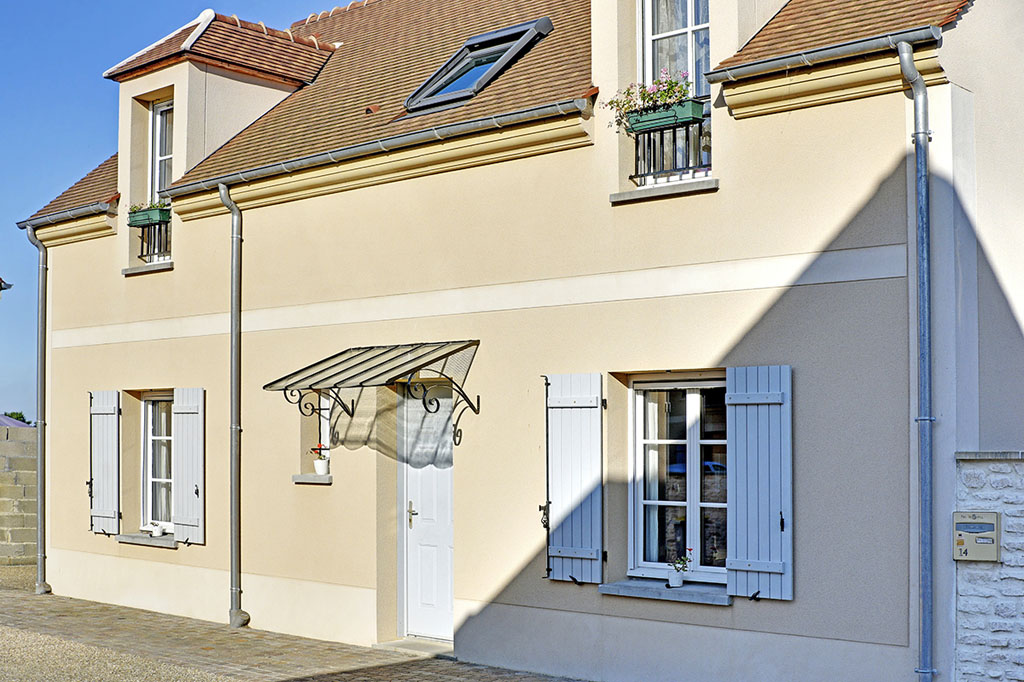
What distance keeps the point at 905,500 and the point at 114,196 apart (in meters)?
9.79

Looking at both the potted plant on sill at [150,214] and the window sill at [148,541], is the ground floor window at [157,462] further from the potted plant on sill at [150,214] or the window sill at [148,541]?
the potted plant on sill at [150,214]

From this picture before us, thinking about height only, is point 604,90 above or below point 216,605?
above

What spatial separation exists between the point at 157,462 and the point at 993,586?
940 centimetres

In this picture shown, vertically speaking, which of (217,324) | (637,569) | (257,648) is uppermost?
(217,324)

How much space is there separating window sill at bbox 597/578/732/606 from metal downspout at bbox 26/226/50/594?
→ 8.35 metres

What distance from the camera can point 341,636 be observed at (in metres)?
11.0

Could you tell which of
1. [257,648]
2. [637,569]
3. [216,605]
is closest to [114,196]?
[216,605]

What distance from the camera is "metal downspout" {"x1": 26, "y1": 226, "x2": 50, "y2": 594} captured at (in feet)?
47.5

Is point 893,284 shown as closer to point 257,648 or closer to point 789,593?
point 789,593

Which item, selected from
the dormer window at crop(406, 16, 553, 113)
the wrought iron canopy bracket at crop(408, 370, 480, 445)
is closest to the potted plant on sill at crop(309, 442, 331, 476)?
the wrought iron canopy bracket at crop(408, 370, 480, 445)

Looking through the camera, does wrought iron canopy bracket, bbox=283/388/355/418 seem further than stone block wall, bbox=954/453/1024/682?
Yes

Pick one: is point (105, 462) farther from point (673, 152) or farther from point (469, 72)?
point (673, 152)

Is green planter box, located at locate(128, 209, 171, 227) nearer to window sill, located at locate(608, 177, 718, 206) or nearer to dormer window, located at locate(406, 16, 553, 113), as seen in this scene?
dormer window, located at locate(406, 16, 553, 113)

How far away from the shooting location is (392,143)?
34.4ft
